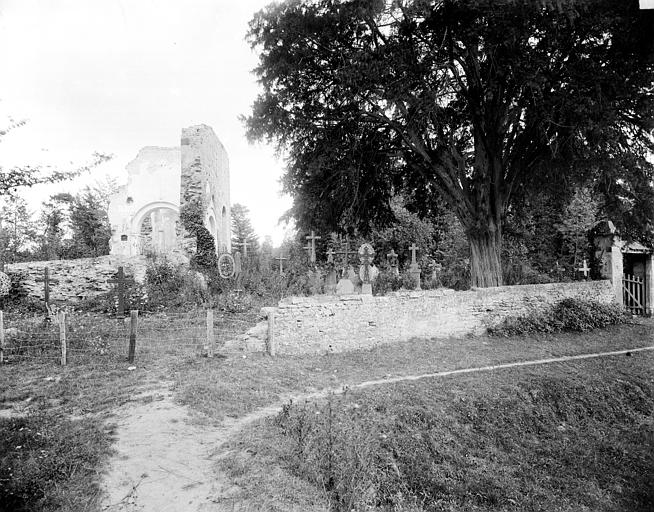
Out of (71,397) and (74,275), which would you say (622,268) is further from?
(74,275)

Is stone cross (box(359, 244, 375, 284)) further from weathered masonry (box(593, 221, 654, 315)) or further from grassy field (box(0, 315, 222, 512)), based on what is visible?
weathered masonry (box(593, 221, 654, 315))

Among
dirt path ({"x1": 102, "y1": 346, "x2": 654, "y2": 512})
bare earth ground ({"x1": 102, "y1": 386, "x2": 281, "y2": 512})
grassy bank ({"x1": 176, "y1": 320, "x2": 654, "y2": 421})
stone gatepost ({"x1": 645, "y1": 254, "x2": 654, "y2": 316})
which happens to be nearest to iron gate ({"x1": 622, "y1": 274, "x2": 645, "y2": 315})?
stone gatepost ({"x1": 645, "y1": 254, "x2": 654, "y2": 316})

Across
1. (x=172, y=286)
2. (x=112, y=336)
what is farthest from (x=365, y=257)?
(x=172, y=286)

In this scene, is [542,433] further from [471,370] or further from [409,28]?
[409,28]

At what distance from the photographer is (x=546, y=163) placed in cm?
1169

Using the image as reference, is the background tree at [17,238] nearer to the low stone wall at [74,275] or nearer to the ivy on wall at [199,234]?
the low stone wall at [74,275]

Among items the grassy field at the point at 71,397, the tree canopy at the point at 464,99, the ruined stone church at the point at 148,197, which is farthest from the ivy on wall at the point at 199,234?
the grassy field at the point at 71,397

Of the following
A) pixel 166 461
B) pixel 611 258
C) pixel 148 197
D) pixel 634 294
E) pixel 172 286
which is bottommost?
pixel 166 461

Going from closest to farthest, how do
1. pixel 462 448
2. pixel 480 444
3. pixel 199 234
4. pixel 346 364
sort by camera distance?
pixel 462 448 → pixel 480 444 → pixel 346 364 → pixel 199 234

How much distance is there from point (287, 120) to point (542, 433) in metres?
9.44

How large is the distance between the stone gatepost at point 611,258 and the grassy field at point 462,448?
743 centimetres

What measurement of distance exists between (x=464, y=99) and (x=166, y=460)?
1239 centimetres

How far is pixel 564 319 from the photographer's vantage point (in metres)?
11.6

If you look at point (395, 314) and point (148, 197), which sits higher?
point (148, 197)
